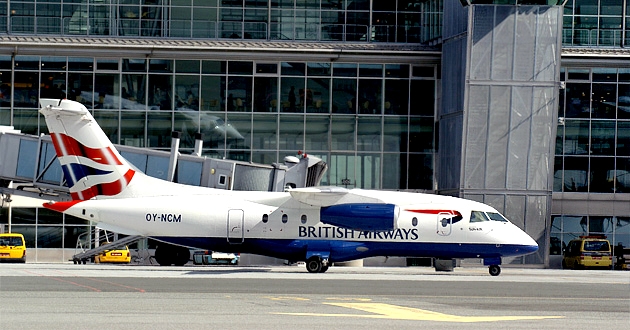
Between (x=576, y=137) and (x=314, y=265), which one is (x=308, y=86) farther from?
(x=314, y=265)

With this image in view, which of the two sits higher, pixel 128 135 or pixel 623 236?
pixel 128 135

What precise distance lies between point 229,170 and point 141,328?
1102 inches

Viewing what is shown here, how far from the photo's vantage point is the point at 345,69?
5831cm

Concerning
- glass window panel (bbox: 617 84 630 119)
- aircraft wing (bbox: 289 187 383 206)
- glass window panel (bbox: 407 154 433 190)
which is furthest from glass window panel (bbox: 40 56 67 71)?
glass window panel (bbox: 617 84 630 119)

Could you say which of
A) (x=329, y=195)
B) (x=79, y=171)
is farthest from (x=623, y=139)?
(x=79, y=171)

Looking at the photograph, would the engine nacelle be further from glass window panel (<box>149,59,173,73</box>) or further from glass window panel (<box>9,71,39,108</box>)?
glass window panel (<box>9,71,39,108</box>)

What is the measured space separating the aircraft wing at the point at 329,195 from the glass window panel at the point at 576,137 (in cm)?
2194

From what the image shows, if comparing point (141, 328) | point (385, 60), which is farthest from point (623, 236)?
point (141, 328)

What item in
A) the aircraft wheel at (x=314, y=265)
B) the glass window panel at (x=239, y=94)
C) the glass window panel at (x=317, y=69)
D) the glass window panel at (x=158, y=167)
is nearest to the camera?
the aircraft wheel at (x=314, y=265)

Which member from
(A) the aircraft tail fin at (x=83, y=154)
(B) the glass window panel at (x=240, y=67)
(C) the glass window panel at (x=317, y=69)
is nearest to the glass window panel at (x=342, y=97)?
(C) the glass window panel at (x=317, y=69)

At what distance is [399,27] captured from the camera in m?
58.7

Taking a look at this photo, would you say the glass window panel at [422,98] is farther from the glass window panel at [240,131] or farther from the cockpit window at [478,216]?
the cockpit window at [478,216]

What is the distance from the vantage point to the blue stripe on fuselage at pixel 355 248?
39.1m

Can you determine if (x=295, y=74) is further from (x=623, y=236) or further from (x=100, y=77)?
(x=623, y=236)
